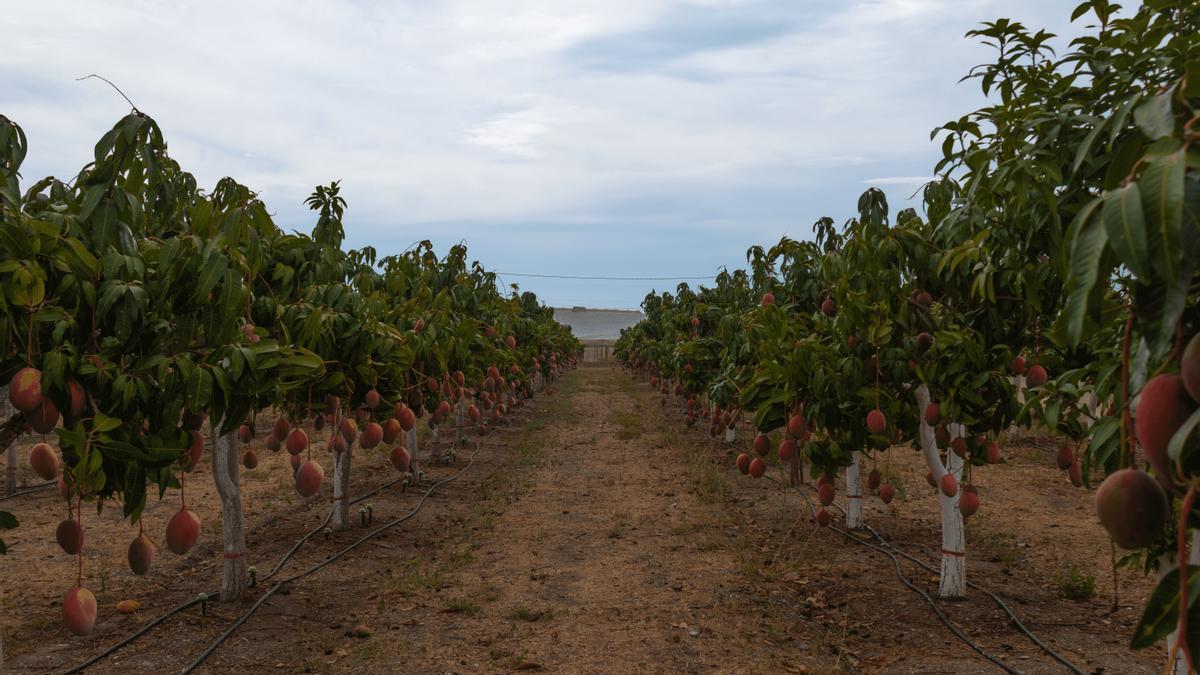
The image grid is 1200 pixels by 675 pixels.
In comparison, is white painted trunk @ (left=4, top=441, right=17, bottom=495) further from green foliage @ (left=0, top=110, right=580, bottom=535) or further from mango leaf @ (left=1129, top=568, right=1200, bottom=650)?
mango leaf @ (left=1129, top=568, right=1200, bottom=650)

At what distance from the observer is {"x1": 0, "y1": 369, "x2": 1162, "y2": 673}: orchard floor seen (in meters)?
5.24

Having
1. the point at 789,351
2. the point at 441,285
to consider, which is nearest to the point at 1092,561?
the point at 789,351

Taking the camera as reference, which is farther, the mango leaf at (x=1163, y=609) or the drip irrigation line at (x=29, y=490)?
the drip irrigation line at (x=29, y=490)

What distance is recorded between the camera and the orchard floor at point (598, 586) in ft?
17.2

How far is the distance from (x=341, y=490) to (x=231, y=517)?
238 cm

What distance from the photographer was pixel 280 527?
9.00 metres

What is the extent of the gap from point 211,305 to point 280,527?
262 inches

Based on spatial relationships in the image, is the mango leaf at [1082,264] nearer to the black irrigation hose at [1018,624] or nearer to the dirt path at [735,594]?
the dirt path at [735,594]

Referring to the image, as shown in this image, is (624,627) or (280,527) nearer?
(624,627)

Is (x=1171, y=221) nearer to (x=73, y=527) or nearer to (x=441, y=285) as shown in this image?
(x=73, y=527)

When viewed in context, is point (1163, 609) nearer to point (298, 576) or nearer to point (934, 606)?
point (934, 606)

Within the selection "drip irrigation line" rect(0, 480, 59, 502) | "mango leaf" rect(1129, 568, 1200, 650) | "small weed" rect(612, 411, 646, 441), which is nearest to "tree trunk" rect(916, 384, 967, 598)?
"mango leaf" rect(1129, 568, 1200, 650)

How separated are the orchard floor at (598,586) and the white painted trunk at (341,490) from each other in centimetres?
14

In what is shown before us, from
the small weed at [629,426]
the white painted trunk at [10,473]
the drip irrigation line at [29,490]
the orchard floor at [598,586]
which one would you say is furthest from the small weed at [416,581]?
the small weed at [629,426]
